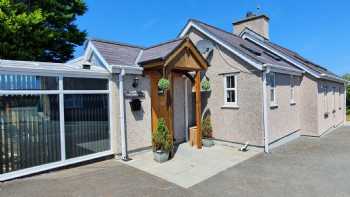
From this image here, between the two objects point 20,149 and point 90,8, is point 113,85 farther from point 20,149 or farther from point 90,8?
point 90,8

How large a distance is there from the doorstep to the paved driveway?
0.93 feet

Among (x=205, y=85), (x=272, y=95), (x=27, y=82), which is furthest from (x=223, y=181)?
(x=27, y=82)

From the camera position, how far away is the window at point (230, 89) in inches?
373

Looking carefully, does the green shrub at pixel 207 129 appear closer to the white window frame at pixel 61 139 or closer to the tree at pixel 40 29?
the white window frame at pixel 61 139

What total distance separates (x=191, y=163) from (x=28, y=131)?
5.09 metres

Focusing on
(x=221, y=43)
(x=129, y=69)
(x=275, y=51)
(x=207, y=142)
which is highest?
(x=275, y=51)

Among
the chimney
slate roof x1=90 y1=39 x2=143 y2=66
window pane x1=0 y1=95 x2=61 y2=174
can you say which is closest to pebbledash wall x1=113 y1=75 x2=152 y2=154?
slate roof x1=90 y1=39 x2=143 y2=66

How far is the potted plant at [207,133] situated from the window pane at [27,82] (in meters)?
6.21

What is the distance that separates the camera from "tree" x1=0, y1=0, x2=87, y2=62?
12.2 m

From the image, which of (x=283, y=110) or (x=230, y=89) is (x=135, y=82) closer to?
(x=230, y=89)

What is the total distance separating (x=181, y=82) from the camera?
10.2 meters

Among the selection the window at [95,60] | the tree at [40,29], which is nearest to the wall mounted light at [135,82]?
the window at [95,60]

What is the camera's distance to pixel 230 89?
376 inches

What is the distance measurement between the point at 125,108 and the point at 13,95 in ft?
10.9
